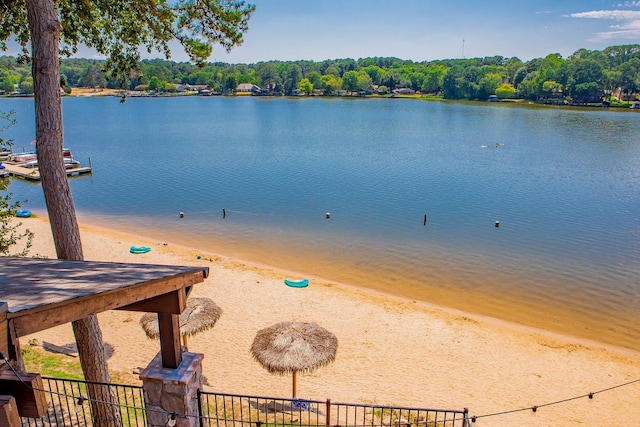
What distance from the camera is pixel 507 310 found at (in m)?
18.0

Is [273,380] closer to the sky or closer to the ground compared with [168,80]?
closer to the ground

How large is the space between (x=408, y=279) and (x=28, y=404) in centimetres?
1844

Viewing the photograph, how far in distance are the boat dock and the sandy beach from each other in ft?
97.9

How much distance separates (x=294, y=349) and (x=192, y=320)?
3089 millimetres

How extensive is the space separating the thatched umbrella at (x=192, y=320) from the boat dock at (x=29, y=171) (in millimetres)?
34097

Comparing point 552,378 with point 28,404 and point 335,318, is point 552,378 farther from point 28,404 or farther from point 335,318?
point 28,404

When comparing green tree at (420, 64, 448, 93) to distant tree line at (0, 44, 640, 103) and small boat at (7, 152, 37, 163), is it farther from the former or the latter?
small boat at (7, 152, 37, 163)

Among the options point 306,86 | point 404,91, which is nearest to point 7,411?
point 404,91

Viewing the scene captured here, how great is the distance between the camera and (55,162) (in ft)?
24.9

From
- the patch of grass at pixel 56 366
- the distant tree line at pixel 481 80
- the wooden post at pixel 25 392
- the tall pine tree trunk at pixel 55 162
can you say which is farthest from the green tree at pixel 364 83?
the wooden post at pixel 25 392

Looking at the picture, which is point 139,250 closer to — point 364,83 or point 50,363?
point 50,363

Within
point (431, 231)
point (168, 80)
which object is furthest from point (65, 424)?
point (168, 80)

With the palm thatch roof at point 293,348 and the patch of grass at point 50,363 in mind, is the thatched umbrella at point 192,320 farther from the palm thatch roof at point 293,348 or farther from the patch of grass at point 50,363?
the patch of grass at point 50,363

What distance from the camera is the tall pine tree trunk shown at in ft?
23.6
